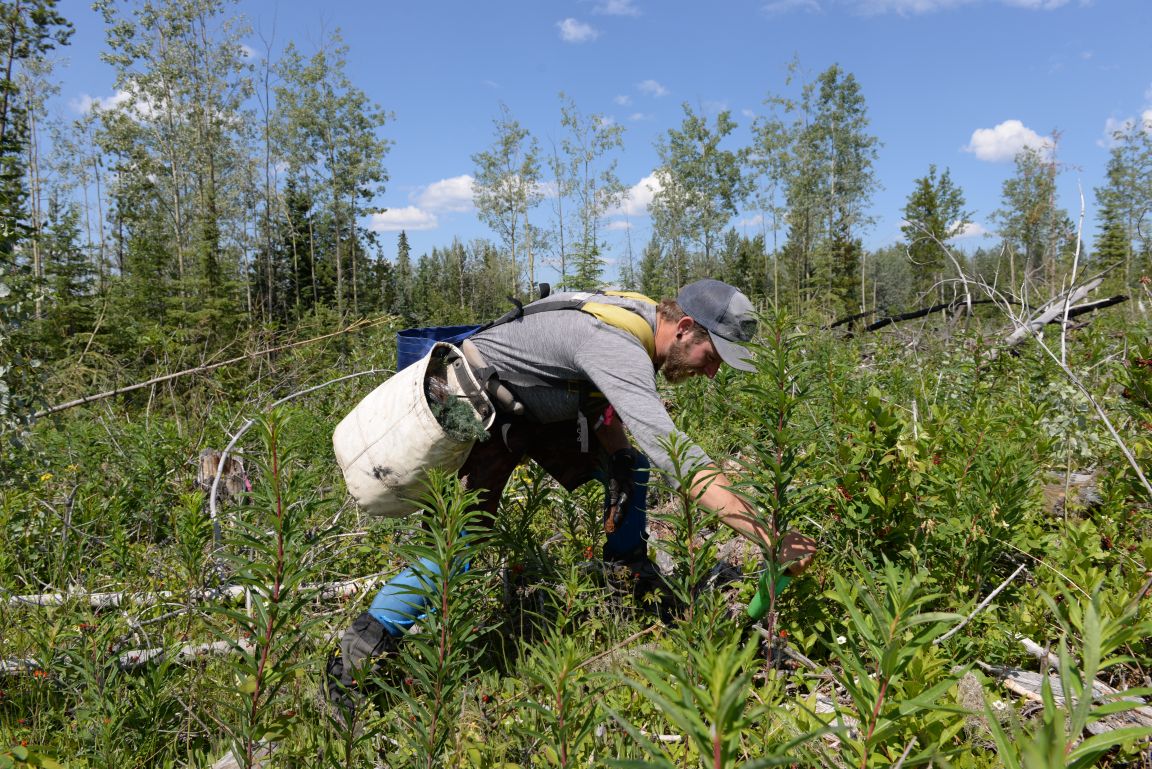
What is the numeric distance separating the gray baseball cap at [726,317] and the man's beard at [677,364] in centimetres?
16

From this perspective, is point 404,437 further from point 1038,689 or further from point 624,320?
point 1038,689

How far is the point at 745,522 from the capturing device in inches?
83.4

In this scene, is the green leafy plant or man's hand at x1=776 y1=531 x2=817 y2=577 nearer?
the green leafy plant

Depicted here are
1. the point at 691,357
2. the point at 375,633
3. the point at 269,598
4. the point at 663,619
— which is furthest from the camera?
the point at 663,619

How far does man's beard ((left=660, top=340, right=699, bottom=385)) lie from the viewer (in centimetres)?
269

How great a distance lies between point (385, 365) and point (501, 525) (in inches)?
202

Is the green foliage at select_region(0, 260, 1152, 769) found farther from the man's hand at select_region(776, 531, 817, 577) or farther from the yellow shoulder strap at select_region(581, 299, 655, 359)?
the yellow shoulder strap at select_region(581, 299, 655, 359)

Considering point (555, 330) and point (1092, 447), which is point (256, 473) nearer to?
point (555, 330)

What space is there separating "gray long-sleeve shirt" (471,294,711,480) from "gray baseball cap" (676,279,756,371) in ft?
0.83

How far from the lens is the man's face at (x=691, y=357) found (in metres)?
2.64

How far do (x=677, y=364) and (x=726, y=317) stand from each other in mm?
336

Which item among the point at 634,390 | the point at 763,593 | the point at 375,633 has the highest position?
the point at 634,390

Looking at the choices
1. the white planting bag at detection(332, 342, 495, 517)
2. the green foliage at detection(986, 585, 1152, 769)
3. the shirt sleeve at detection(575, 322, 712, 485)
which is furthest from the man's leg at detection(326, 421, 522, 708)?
the green foliage at detection(986, 585, 1152, 769)

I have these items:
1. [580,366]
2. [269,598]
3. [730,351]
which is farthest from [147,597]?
[730,351]
